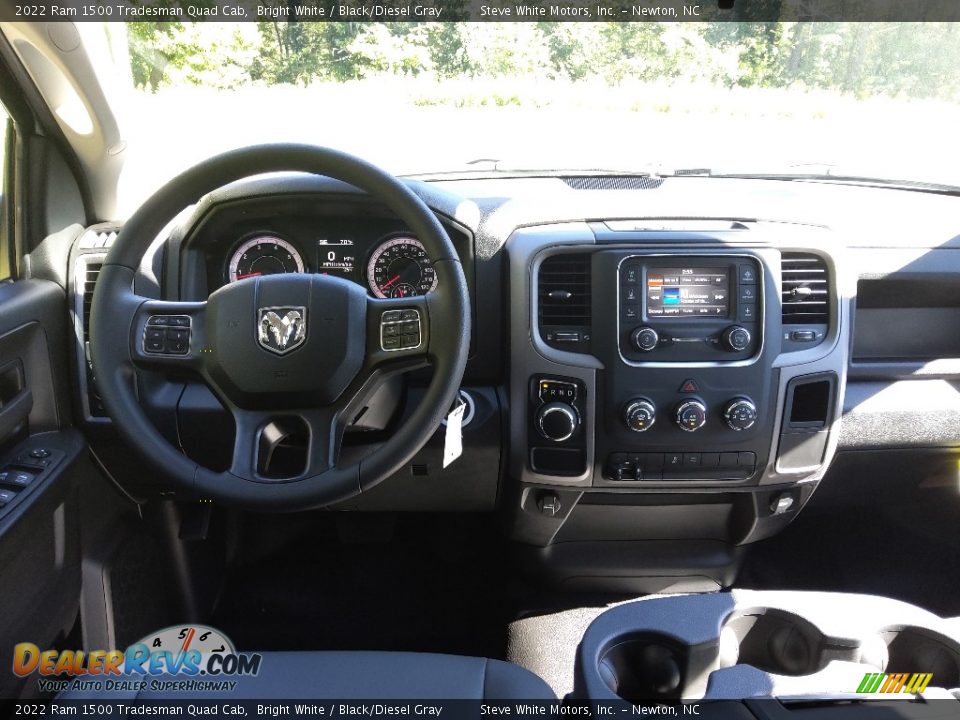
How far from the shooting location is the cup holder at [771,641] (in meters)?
1.78

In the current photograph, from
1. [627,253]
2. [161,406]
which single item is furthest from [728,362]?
[161,406]

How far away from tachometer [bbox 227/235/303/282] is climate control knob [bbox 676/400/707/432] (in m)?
1.15

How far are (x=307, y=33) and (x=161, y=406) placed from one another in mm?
1098

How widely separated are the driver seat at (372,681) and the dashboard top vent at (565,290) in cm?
97

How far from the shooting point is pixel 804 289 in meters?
2.20

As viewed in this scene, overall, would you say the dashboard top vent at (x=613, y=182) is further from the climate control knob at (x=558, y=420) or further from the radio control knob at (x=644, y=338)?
the climate control knob at (x=558, y=420)

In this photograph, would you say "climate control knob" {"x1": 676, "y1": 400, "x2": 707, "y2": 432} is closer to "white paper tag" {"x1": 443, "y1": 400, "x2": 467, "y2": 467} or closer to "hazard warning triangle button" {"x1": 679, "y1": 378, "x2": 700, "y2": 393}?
"hazard warning triangle button" {"x1": 679, "y1": 378, "x2": 700, "y2": 393}

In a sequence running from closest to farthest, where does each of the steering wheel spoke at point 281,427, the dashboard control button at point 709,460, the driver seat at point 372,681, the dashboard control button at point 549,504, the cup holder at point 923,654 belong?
the driver seat at point 372,681 < the steering wheel spoke at point 281,427 < the cup holder at point 923,654 < the dashboard control button at point 709,460 < the dashboard control button at point 549,504

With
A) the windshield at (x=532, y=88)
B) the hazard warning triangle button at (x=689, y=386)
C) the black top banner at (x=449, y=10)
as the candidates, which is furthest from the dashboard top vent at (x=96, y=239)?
the hazard warning triangle button at (x=689, y=386)

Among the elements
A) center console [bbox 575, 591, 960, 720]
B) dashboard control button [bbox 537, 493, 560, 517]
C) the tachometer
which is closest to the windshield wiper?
dashboard control button [bbox 537, 493, 560, 517]

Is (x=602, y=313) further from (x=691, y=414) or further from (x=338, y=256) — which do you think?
(x=338, y=256)

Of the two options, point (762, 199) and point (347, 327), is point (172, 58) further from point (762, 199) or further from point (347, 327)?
point (762, 199)

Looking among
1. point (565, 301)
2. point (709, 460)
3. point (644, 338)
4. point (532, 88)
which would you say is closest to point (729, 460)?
point (709, 460)

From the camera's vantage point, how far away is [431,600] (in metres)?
2.81
